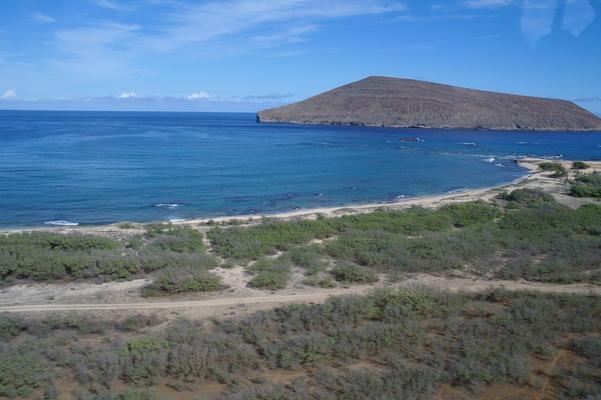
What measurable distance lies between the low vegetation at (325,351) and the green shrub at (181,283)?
2451 millimetres

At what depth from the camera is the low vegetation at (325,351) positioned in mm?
9742

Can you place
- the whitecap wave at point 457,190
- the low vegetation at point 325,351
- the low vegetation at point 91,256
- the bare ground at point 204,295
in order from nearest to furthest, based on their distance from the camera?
the low vegetation at point 325,351 < the bare ground at point 204,295 < the low vegetation at point 91,256 < the whitecap wave at point 457,190

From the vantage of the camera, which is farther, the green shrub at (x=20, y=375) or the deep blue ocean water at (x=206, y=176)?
the deep blue ocean water at (x=206, y=176)

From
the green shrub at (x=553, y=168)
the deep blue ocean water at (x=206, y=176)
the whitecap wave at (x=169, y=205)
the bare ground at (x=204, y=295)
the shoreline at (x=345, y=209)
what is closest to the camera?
the bare ground at (x=204, y=295)

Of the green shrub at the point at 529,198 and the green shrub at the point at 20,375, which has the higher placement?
the green shrub at the point at 529,198

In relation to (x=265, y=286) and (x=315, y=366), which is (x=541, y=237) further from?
(x=315, y=366)

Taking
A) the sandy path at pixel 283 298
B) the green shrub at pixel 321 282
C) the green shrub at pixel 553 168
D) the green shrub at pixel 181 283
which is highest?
the green shrub at pixel 553 168

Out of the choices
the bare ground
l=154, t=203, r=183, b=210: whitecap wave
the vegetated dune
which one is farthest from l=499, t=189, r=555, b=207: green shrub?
the vegetated dune

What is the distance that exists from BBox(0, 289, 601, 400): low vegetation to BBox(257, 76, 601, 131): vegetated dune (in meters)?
131

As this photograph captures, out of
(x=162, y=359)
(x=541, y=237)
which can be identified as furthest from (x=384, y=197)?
(x=162, y=359)

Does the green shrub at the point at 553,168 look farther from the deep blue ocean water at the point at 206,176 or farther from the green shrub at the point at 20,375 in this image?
the green shrub at the point at 20,375

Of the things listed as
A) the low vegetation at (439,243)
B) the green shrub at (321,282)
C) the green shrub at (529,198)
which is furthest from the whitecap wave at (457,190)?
the green shrub at (321,282)

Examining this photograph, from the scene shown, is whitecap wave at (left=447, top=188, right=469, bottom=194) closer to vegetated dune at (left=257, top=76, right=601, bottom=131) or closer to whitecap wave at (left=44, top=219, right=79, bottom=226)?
whitecap wave at (left=44, top=219, right=79, bottom=226)

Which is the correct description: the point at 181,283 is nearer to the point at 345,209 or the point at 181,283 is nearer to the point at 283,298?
the point at 283,298
